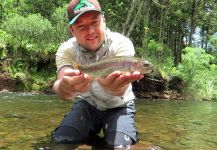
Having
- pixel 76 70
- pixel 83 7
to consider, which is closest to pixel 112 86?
pixel 76 70

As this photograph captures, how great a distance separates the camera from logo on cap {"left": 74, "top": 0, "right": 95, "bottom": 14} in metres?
4.70

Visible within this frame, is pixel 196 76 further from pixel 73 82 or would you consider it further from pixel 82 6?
pixel 73 82

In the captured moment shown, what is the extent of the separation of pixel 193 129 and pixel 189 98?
22.6 meters

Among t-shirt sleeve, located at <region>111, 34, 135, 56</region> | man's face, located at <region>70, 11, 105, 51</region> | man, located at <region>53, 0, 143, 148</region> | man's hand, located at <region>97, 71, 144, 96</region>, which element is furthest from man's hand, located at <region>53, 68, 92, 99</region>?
t-shirt sleeve, located at <region>111, 34, 135, 56</region>

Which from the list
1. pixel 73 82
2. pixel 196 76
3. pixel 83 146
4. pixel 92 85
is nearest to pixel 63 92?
pixel 73 82

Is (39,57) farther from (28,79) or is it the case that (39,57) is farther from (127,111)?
(127,111)

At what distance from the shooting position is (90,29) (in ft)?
15.5

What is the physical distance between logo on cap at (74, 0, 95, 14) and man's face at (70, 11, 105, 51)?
8 centimetres

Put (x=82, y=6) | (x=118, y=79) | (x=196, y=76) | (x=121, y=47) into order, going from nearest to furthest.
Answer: (x=118, y=79) < (x=82, y=6) < (x=121, y=47) < (x=196, y=76)

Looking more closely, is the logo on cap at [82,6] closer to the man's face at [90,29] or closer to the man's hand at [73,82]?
the man's face at [90,29]

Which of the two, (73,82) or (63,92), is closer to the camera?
(73,82)

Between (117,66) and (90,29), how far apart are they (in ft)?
2.58

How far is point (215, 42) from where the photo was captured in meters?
58.1

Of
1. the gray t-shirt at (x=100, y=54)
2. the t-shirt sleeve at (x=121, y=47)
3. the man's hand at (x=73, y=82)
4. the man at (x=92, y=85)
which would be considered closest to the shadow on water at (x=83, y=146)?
the man at (x=92, y=85)
